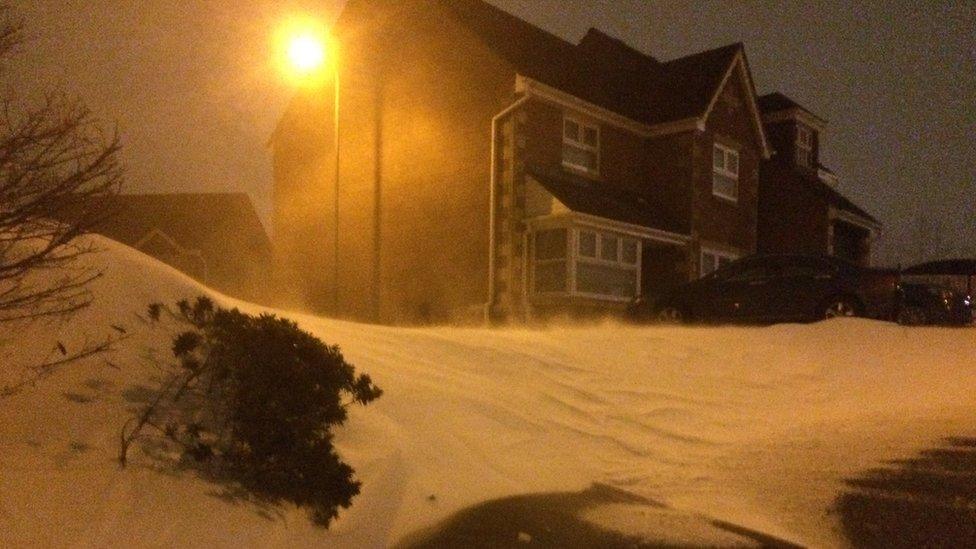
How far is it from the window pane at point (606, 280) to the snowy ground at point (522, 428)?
6574 millimetres

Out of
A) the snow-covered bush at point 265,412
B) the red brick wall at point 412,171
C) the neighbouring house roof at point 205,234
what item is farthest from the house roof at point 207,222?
the snow-covered bush at point 265,412

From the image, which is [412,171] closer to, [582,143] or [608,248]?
[582,143]

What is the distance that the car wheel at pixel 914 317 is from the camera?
1585 centimetres

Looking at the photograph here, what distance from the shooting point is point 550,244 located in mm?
19453

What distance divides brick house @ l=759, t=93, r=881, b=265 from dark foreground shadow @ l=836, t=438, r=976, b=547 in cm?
2039

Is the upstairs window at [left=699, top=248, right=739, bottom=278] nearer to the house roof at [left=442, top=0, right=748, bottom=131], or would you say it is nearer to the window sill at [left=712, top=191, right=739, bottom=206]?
the window sill at [left=712, top=191, right=739, bottom=206]

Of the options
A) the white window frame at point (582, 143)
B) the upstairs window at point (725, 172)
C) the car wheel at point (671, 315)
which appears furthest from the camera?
the upstairs window at point (725, 172)

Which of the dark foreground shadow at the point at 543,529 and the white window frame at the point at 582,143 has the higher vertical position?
the white window frame at the point at 582,143

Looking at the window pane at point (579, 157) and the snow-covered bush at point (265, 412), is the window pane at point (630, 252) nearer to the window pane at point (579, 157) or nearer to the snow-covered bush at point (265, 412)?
the window pane at point (579, 157)

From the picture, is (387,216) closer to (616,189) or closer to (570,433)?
(616,189)

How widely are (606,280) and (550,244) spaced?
1.69m

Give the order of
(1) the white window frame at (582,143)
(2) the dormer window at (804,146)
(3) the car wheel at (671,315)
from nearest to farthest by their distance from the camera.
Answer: (3) the car wheel at (671,315)
(1) the white window frame at (582,143)
(2) the dormer window at (804,146)

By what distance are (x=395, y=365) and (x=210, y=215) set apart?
110 ft

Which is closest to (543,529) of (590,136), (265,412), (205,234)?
(265,412)
